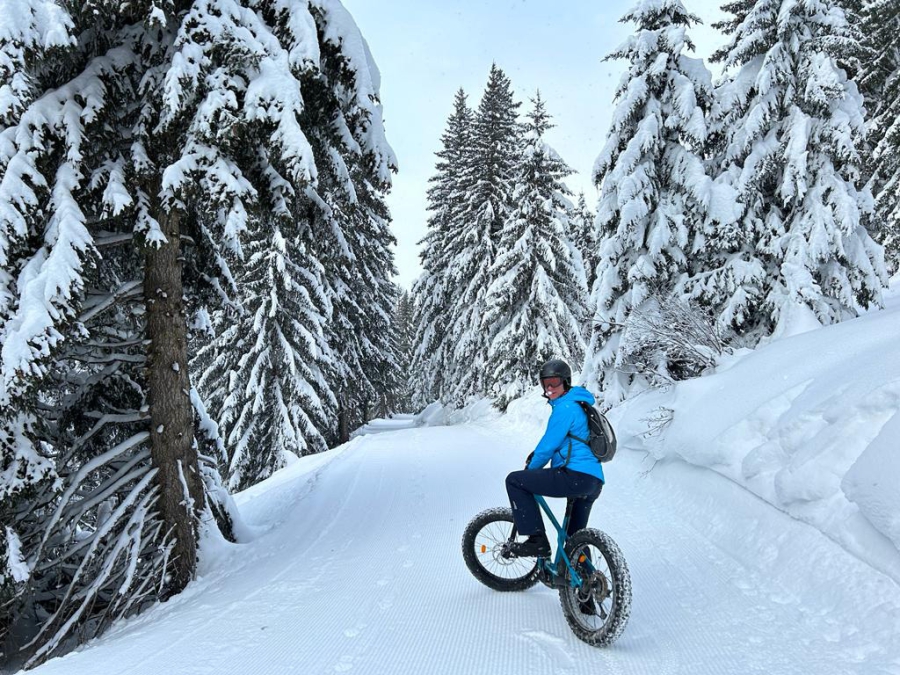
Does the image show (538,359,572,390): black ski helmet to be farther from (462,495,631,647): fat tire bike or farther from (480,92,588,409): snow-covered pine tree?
(480,92,588,409): snow-covered pine tree

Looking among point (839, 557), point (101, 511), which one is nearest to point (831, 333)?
point (839, 557)

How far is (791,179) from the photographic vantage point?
11.6 m

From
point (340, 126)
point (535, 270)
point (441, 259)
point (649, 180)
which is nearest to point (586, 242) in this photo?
point (441, 259)

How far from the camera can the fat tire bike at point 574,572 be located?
3408mm

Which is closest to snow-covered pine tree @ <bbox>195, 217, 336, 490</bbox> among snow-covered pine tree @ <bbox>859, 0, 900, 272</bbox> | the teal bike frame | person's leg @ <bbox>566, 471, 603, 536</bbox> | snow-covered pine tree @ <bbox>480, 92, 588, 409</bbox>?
snow-covered pine tree @ <bbox>480, 92, 588, 409</bbox>

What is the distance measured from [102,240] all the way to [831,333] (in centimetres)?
884

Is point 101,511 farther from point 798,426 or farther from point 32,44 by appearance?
point 798,426

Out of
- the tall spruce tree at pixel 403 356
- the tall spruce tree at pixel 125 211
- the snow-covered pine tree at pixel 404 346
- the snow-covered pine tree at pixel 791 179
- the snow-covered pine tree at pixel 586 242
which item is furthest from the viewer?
the snow-covered pine tree at pixel 404 346

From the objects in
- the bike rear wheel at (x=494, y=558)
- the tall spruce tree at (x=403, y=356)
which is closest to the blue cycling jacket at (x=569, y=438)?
the bike rear wheel at (x=494, y=558)

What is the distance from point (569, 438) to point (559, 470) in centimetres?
26

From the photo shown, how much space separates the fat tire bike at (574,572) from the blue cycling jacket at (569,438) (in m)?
0.44

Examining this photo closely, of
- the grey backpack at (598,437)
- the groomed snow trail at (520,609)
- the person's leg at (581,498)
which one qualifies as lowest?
the groomed snow trail at (520,609)

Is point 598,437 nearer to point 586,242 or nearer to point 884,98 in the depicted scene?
point 884,98

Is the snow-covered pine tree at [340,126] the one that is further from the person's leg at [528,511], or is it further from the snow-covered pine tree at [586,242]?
the snow-covered pine tree at [586,242]
